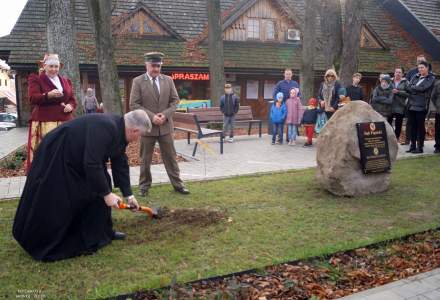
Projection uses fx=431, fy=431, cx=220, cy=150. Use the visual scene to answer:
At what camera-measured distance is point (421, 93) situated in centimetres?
1005

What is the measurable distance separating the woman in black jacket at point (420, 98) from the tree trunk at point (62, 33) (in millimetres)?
7973

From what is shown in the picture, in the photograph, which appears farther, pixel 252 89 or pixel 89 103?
pixel 252 89

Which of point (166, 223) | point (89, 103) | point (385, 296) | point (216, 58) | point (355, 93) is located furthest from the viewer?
point (89, 103)

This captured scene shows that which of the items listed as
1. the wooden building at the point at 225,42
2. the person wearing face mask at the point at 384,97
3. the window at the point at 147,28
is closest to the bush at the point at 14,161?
the person wearing face mask at the point at 384,97

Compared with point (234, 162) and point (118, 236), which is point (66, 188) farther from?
point (234, 162)

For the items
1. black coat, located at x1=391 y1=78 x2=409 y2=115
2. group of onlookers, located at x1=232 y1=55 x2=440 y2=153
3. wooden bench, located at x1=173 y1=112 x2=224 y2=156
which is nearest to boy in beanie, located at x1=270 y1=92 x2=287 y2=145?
group of onlookers, located at x1=232 y1=55 x2=440 y2=153

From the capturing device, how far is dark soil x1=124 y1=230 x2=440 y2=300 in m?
3.53

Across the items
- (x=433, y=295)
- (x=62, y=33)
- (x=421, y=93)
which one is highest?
(x=62, y=33)

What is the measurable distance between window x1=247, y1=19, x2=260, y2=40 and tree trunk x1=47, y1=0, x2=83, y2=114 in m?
15.6

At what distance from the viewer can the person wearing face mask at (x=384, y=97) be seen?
10.8 meters

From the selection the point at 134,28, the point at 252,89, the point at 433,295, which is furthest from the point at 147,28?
the point at 433,295

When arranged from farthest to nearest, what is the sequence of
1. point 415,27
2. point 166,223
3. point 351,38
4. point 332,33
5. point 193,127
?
point 415,27 → point 332,33 → point 351,38 → point 193,127 → point 166,223

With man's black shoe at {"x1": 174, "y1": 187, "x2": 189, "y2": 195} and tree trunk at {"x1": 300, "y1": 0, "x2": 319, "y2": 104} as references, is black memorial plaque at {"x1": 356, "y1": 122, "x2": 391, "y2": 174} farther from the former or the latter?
tree trunk at {"x1": 300, "y1": 0, "x2": 319, "y2": 104}

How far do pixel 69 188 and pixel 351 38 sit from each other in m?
12.9
